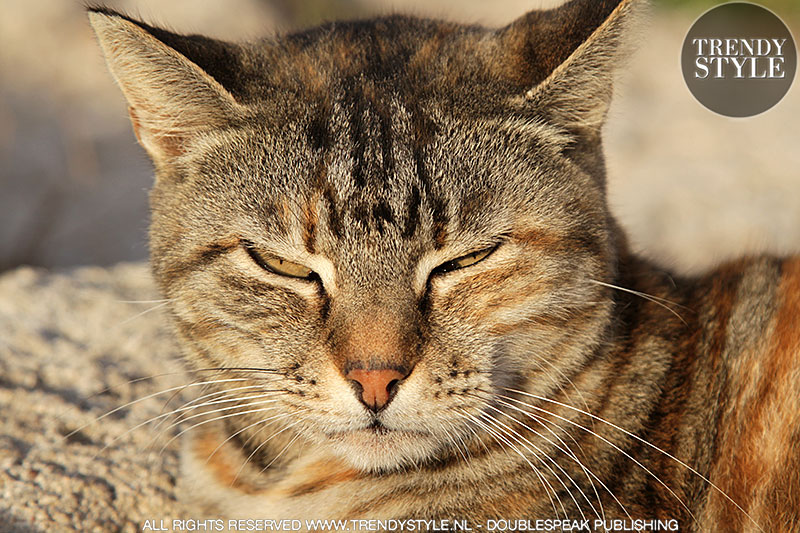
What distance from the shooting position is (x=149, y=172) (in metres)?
5.13

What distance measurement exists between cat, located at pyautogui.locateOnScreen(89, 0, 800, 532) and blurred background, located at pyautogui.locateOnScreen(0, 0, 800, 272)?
221cm

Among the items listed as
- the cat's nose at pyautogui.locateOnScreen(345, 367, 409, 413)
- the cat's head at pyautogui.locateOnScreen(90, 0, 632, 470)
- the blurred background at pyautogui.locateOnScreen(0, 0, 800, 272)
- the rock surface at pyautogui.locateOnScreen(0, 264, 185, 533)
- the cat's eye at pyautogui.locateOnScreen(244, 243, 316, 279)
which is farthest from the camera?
the blurred background at pyautogui.locateOnScreen(0, 0, 800, 272)

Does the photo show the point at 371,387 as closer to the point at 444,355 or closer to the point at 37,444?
the point at 444,355

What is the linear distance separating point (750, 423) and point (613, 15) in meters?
1.26

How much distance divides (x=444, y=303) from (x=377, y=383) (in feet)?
1.04

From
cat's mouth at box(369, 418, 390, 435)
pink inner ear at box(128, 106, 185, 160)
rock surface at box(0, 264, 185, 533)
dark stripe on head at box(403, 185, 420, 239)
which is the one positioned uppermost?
pink inner ear at box(128, 106, 185, 160)

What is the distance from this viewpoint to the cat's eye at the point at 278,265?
2289 millimetres

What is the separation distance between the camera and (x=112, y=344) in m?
3.77

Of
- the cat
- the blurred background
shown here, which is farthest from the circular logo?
the cat

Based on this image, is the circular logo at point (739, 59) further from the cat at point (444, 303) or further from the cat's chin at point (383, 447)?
the cat's chin at point (383, 447)

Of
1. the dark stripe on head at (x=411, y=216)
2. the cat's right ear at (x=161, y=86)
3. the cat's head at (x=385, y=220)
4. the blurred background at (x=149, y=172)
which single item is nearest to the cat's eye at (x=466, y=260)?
the cat's head at (x=385, y=220)

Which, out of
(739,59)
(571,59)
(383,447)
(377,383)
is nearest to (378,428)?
(383,447)

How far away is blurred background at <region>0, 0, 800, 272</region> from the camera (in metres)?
5.32

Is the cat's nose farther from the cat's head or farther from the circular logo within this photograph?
the circular logo
